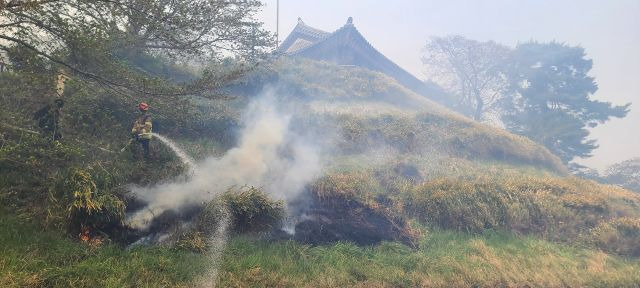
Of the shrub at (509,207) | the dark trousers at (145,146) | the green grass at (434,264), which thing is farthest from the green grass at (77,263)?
the shrub at (509,207)

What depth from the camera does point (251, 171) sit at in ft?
31.4

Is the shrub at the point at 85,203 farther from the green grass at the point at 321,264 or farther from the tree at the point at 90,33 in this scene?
the tree at the point at 90,33

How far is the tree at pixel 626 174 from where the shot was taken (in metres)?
30.4

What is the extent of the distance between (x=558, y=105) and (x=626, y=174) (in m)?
8.16

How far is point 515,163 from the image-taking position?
19141mm

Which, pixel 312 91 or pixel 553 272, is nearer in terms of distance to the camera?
pixel 553 272

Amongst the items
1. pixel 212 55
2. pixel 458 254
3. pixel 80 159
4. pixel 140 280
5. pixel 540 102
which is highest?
pixel 540 102

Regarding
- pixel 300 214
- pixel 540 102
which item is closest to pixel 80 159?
pixel 300 214

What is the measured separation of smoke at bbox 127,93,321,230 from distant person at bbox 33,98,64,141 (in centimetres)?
242

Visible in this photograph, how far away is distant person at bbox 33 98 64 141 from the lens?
8.17 metres

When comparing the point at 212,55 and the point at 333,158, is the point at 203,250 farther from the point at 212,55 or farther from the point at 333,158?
the point at 212,55

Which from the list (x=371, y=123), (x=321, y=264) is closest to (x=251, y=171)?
(x=321, y=264)

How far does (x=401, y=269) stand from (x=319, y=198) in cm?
264

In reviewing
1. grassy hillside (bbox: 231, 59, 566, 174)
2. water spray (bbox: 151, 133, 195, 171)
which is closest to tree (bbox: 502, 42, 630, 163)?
grassy hillside (bbox: 231, 59, 566, 174)
